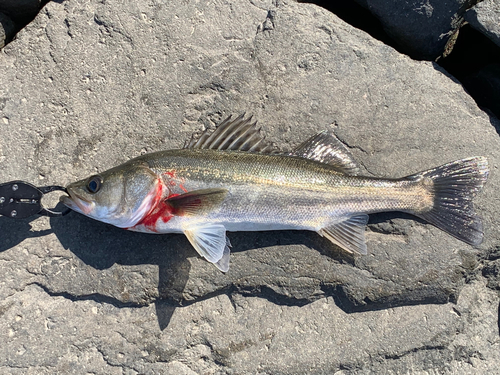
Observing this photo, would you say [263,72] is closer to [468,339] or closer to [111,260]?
[111,260]

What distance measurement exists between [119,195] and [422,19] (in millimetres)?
3806

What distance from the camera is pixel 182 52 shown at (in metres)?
4.44

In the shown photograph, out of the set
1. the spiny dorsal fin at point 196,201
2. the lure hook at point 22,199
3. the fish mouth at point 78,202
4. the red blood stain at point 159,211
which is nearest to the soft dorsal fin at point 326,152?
the spiny dorsal fin at point 196,201

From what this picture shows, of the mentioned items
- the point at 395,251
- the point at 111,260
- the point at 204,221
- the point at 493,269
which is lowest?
the point at 111,260

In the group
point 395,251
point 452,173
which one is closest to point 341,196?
point 395,251

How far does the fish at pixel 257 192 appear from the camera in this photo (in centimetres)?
377

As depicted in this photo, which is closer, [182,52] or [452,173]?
Answer: [452,173]

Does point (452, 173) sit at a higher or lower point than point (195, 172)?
higher

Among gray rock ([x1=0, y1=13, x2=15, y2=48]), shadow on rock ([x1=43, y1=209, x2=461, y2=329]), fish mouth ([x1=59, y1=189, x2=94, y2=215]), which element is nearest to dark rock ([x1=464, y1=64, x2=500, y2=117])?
shadow on rock ([x1=43, y1=209, x2=461, y2=329])

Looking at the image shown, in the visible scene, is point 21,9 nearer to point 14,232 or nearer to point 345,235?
point 14,232

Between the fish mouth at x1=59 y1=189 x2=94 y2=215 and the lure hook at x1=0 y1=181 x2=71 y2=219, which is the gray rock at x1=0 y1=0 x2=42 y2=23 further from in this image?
the fish mouth at x1=59 y1=189 x2=94 y2=215

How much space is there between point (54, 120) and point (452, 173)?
4.10 metres

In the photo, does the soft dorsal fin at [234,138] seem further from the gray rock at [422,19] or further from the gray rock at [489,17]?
the gray rock at [489,17]

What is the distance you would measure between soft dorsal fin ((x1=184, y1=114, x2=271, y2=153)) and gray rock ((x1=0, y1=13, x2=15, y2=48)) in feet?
8.33
